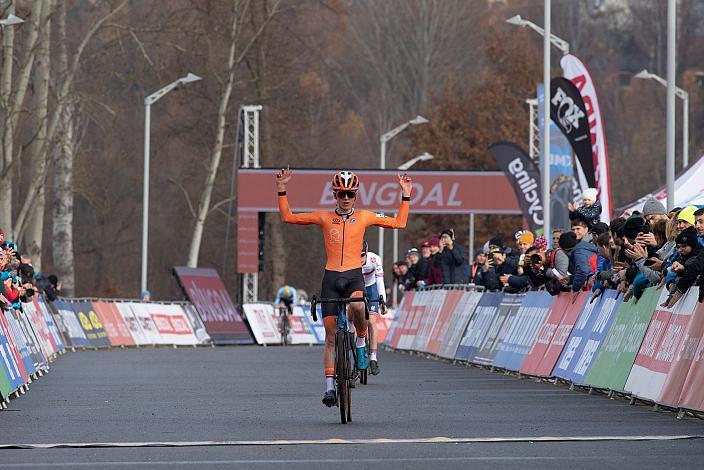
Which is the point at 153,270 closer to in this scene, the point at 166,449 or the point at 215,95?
the point at 215,95

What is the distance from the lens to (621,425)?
15.0 m

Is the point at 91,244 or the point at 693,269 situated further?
the point at 91,244

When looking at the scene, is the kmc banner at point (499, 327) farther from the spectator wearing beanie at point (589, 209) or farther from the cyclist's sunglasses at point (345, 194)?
the cyclist's sunglasses at point (345, 194)

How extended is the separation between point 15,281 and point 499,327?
6.45 m

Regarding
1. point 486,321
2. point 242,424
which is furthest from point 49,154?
point 242,424

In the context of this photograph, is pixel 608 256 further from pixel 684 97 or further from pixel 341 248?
pixel 684 97

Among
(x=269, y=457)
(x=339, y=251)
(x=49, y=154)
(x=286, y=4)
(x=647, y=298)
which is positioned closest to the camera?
(x=269, y=457)

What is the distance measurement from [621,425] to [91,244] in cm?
6391

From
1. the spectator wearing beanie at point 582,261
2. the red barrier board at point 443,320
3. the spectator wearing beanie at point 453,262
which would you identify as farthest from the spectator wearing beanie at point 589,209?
the spectator wearing beanie at point 453,262

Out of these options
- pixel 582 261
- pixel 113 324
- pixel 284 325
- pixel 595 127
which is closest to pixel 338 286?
pixel 582 261

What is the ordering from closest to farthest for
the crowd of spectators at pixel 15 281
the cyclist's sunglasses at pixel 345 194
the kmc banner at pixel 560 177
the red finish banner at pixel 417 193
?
the cyclist's sunglasses at pixel 345 194, the crowd of spectators at pixel 15 281, the kmc banner at pixel 560 177, the red finish banner at pixel 417 193

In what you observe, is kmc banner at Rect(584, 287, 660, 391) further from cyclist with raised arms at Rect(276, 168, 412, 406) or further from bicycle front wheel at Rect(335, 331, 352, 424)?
bicycle front wheel at Rect(335, 331, 352, 424)

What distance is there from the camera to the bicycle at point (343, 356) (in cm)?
1552

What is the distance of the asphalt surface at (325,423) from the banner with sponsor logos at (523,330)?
393 millimetres
